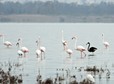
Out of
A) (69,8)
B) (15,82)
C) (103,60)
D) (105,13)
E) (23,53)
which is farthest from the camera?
(69,8)

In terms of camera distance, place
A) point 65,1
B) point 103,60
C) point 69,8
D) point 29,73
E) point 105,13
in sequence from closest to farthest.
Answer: point 29,73 → point 103,60 → point 105,13 → point 69,8 → point 65,1

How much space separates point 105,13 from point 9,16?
75.4 ft

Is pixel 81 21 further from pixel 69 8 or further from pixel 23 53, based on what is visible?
pixel 23 53

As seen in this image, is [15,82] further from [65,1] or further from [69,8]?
[65,1]

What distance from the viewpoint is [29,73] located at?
2136cm

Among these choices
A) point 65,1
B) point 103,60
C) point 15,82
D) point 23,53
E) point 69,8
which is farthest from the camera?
point 65,1

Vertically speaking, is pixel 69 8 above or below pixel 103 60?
above

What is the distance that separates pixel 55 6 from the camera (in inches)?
5955

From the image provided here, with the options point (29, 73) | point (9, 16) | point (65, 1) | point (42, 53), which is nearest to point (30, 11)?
point (9, 16)

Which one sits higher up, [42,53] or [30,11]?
[30,11]

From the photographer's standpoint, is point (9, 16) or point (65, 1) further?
point (65, 1)

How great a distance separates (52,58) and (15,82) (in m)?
9.91

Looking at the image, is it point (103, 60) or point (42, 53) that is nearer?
point (103, 60)

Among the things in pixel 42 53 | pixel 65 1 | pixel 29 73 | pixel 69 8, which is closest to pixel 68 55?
pixel 42 53
